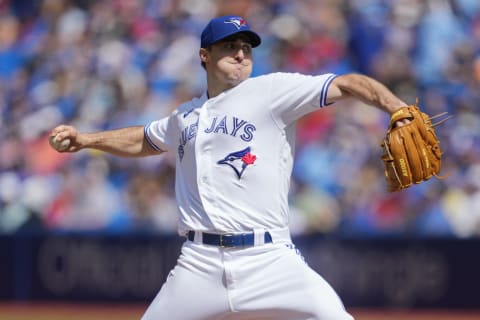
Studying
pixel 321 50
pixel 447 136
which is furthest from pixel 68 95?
pixel 447 136

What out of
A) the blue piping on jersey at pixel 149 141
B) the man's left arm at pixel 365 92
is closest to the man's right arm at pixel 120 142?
the blue piping on jersey at pixel 149 141

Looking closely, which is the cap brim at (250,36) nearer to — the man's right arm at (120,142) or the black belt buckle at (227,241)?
the man's right arm at (120,142)

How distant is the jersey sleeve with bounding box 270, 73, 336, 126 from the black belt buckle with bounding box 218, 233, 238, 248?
23.5 inches

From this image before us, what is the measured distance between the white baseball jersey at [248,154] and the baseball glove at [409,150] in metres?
0.40

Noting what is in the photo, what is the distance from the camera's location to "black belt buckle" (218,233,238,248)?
4.21m

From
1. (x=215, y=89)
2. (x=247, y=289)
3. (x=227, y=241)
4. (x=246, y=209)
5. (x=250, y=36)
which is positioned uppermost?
(x=250, y=36)

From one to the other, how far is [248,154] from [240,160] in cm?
5

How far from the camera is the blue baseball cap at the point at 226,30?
4453mm

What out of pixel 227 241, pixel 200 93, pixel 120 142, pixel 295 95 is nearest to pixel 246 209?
pixel 227 241

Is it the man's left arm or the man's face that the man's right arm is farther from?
the man's left arm

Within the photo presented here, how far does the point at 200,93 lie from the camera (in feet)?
34.6

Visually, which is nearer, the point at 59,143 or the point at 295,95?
the point at 295,95

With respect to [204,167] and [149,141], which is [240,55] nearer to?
[204,167]

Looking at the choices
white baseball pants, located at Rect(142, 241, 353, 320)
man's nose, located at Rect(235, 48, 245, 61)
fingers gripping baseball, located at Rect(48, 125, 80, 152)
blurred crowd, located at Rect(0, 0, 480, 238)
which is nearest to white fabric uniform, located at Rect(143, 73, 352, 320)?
white baseball pants, located at Rect(142, 241, 353, 320)
